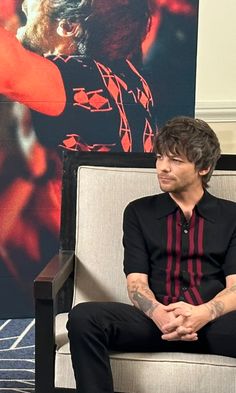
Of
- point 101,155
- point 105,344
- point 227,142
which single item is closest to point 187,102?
point 227,142

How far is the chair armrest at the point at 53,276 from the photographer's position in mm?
1738

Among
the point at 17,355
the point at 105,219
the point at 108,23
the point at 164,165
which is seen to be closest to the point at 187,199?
the point at 164,165

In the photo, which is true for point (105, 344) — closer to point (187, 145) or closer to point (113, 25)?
point (187, 145)

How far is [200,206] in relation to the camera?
1.98 m

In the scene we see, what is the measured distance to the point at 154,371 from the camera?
5.63 ft

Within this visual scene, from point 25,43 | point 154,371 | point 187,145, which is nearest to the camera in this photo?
point 154,371

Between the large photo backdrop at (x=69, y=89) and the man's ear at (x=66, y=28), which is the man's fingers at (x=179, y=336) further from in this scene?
the man's ear at (x=66, y=28)

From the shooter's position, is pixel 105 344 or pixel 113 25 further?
pixel 113 25

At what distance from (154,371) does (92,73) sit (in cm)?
171

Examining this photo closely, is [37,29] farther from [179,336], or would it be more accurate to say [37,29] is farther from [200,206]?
[179,336]

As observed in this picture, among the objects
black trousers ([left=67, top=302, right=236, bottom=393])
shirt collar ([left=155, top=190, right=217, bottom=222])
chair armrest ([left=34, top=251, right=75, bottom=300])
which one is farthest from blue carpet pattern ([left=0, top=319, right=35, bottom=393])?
shirt collar ([left=155, top=190, right=217, bottom=222])

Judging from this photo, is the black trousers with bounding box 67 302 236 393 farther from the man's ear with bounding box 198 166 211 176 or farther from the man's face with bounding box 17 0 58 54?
the man's face with bounding box 17 0 58 54

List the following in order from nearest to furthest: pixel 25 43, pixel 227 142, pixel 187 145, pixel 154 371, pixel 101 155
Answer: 1. pixel 154 371
2. pixel 187 145
3. pixel 101 155
4. pixel 25 43
5. pixel 227 142

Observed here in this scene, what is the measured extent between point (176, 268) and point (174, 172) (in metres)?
0.29
